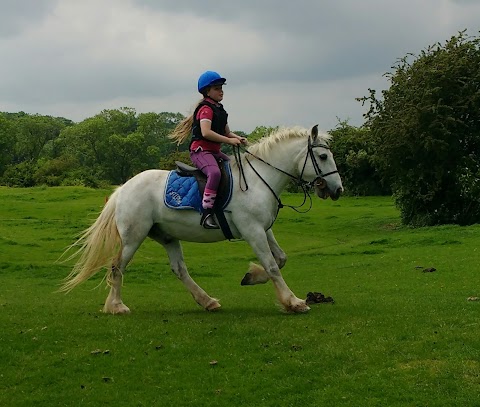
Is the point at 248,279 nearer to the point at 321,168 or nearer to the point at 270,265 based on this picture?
the point at 270,265

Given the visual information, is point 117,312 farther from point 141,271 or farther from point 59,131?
point 59,131

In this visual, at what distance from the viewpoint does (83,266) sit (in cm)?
1072

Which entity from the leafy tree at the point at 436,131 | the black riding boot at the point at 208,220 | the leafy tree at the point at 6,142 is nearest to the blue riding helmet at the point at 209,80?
the black riding boot at the point at 208,220

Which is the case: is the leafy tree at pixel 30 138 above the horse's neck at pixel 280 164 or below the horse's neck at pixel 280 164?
above

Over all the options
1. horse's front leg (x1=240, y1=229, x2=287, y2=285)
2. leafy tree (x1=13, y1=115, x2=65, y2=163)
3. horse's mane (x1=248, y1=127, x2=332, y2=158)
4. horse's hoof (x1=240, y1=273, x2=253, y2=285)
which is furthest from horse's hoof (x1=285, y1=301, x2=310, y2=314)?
leafy tree (x1=13, y1=115, x2=65, y2=163)

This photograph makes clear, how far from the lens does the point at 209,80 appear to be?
952 centimetres

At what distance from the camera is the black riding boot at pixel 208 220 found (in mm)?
9469

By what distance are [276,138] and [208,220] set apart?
177 centimetres

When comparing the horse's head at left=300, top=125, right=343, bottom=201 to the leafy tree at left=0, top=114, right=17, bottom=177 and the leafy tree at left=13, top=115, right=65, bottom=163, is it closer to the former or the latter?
the leafy tree at left=0, top=114, right=17, bottom=177

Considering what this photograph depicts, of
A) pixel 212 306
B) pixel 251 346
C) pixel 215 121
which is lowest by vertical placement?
pixel 212 306

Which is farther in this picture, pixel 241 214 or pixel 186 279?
pixel 186 279

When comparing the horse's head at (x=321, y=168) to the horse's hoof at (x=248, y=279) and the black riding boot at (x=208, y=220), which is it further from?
the horse's hoof at (x=248, y=279)

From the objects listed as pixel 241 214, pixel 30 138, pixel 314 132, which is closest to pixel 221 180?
pixel 241 214

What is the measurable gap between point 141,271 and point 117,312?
838cm
